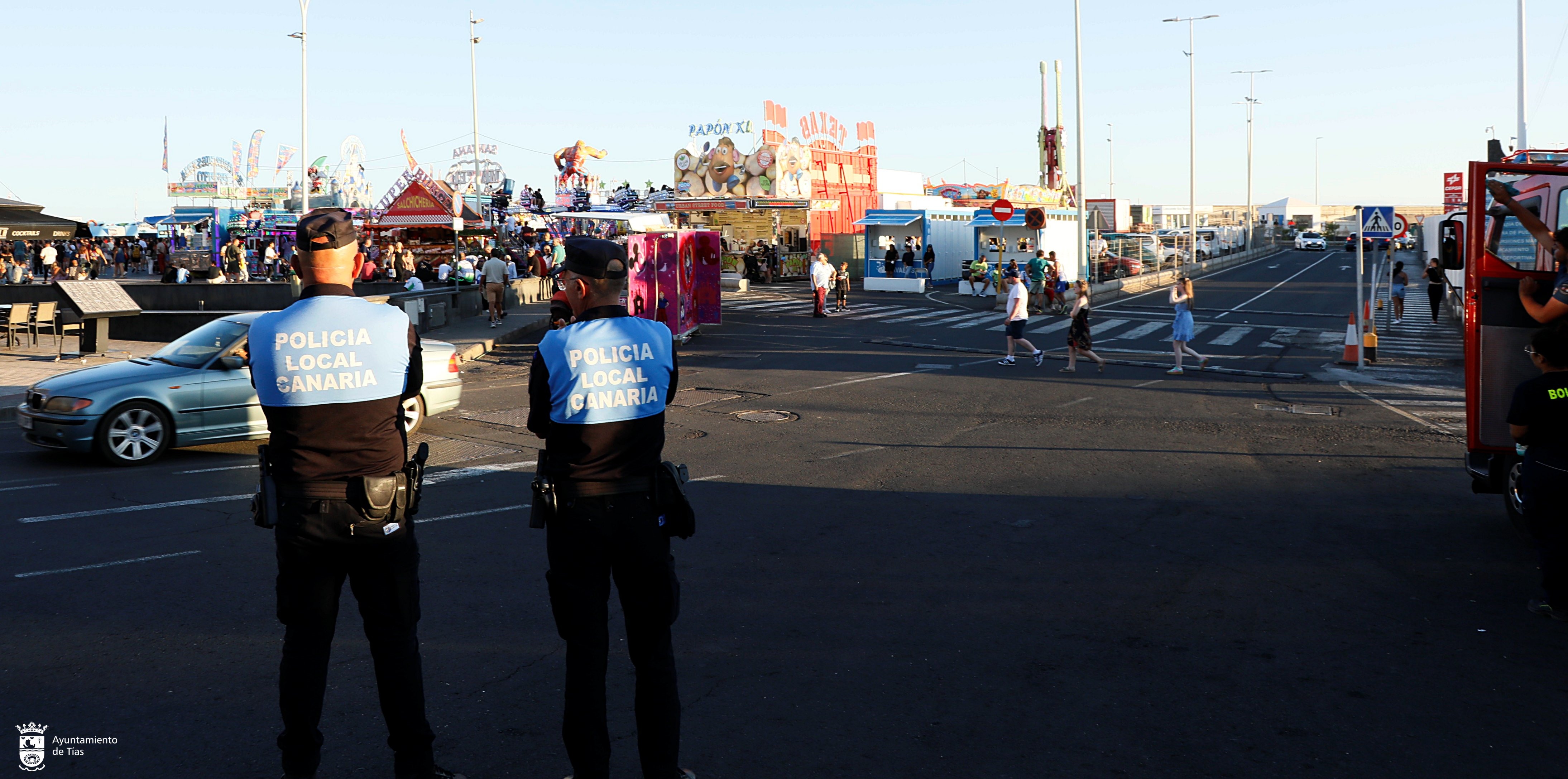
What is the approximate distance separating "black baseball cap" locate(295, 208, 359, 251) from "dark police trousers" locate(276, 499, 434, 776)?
2.76 ft

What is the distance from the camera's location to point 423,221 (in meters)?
41.7

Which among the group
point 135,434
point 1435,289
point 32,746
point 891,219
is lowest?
point 32,746

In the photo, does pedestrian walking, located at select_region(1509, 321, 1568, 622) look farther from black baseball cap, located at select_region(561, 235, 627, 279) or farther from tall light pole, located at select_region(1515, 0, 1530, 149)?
tall light pole, located at select_region(1515, 0, 1530, 149)

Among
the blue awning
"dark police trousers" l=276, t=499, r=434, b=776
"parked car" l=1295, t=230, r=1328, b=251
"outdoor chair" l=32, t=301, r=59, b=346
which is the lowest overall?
"dark police trousers" l=276, t=499, r=434, b=776

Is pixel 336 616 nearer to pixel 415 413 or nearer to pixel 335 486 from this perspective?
pixel 335 486

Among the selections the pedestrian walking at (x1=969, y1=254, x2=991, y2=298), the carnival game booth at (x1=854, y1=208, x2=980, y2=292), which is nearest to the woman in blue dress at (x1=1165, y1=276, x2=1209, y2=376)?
the pedestrian walking at (x1=969, y1=254, x2=991, y2=298)

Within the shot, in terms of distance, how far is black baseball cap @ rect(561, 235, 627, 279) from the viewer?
383 cm

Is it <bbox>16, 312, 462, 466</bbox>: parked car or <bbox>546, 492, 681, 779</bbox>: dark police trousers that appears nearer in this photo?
<bbox>546, 492, 681, 779</bbox>: dark police trousers

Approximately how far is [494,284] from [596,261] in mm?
21877

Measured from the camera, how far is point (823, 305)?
101 ft

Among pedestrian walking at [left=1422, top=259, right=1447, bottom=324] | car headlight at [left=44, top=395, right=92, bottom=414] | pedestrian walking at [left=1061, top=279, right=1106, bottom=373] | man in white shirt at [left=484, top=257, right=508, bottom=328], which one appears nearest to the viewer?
car headlight at [left=44, top=395, right=92, bottom=414]

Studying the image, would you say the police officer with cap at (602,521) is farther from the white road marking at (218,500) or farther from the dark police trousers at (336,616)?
the white road marking at (218,500)

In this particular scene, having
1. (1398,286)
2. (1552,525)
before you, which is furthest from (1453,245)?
(1398,286)

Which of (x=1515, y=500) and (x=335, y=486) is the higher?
(x=335, y=486)
